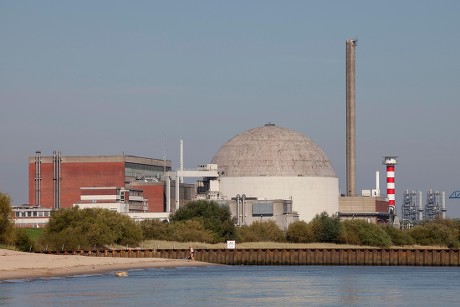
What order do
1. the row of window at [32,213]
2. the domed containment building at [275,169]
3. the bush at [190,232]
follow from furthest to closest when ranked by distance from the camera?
the domed containment building at [275,169]
the row of window at [32,213]
the bush at [190,232]

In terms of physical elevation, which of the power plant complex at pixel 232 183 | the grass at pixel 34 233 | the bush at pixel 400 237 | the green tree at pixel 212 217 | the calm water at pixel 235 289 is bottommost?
the calm water at pixel 235 289

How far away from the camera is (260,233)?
458ft

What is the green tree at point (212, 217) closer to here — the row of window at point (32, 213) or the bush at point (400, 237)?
the row of window at point (32, 213)

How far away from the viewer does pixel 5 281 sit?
7362cm

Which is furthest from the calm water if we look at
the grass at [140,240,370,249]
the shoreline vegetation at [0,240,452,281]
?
the grass at [140,240,370,249]

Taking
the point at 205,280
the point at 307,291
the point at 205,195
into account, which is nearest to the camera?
the point at 307,291

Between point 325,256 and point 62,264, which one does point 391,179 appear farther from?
point 62,264

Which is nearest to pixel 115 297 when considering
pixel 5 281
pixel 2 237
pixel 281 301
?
pixel 281 301

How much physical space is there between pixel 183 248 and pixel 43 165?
41.8 meters

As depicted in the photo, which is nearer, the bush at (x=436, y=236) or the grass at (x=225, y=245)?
the grass at (x=225, y=245)

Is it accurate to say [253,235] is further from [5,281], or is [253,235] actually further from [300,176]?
[5,281]

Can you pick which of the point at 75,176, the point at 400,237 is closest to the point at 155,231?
the point at 400,237

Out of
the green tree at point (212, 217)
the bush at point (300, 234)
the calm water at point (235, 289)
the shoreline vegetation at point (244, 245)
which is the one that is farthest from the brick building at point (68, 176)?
the calm water at point (235, 289)

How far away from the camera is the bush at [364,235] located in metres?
136
